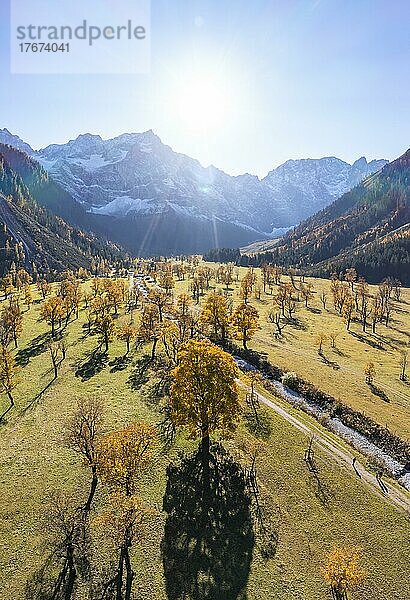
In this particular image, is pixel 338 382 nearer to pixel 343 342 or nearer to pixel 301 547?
pixel 343 342

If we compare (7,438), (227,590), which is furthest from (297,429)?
(7,438)

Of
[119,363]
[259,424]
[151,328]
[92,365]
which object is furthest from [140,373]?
[259,424]

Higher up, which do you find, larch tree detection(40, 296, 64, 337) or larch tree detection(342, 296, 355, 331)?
larch tree detection(40, 296, 64, 337)

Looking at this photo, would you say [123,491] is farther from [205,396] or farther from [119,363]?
[119,363]

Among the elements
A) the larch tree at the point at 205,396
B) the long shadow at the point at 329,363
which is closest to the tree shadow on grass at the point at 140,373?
the larch tree at the point at 205,396

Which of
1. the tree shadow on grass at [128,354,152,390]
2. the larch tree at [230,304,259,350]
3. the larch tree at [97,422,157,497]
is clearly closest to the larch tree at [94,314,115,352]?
the tree shadow on grass at [128,354,152,390]

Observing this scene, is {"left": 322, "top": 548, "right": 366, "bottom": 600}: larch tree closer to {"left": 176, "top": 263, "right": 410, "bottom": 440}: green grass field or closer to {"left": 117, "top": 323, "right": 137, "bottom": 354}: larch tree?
{"left": 176, "top": 263, "right": 410, "bottom": 440}: green grass field
